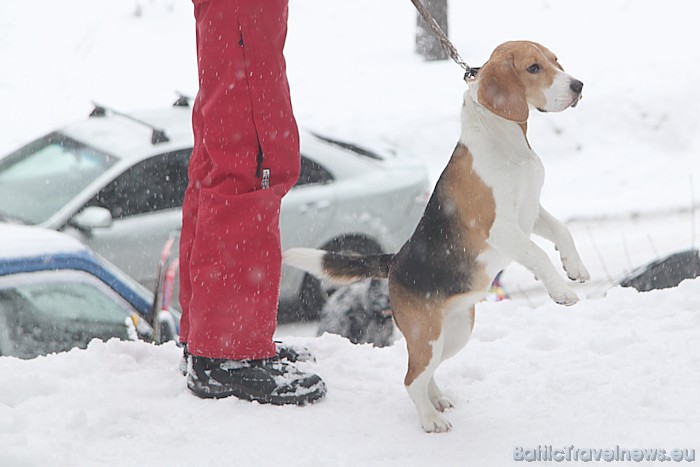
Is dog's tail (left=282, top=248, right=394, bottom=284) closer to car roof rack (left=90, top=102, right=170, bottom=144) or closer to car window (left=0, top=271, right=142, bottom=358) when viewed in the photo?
car window (left=0, top=271, right=142, bottom=358)

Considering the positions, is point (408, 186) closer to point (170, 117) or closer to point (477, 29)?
point (170, 117)

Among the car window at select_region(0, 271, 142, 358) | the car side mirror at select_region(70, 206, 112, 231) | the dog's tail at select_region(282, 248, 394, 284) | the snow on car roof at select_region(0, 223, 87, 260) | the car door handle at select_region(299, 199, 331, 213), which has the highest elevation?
the dog's tail at select_region(282, 248, 394, 284)

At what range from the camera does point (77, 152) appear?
23.8ft

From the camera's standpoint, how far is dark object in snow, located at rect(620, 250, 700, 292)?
5.11 m

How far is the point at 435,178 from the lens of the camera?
12.4 meters

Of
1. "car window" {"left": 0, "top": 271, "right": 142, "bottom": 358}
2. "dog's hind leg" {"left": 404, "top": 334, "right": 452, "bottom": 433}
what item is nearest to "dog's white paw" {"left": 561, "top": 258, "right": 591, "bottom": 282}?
"dog's hind leg" {"left": 404, "top": 334, "right": 452, "bottom": 433}

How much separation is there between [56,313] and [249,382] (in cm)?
158

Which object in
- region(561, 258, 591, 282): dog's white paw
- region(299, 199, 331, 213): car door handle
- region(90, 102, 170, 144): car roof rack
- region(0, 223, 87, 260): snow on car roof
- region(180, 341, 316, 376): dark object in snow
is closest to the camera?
region(561, 258, 591, 282): dog's white paw

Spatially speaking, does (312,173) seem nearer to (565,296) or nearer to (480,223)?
(480,223)

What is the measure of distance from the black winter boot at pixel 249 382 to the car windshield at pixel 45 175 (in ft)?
12.5

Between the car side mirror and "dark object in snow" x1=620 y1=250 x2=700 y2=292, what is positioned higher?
"dark object in snow" x1=620 y1=250 x2=700 y2=292

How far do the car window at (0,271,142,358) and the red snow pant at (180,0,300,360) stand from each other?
1.29 m

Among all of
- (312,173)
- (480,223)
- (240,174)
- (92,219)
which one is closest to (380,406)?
(480,223)

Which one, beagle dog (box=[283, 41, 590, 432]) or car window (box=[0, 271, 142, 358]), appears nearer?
beagle dog (box=[283, 41, 590, 432])
